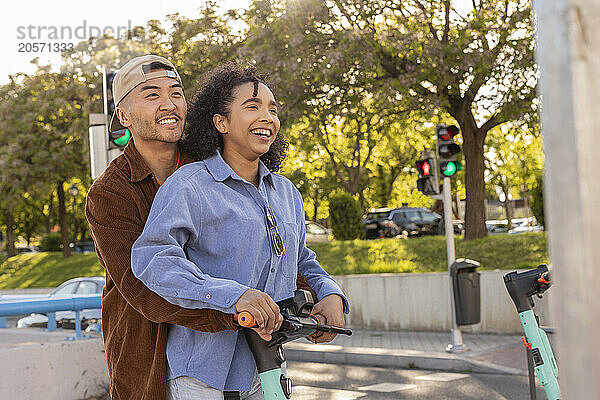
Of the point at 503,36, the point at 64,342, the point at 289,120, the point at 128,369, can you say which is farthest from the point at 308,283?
the point at 289,120

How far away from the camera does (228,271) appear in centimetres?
242

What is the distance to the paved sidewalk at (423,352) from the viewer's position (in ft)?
33.1

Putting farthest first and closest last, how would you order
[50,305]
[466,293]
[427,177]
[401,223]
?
[401,223], [427,177], [466,293], [50,305]

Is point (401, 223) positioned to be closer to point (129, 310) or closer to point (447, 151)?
point (447, 151)

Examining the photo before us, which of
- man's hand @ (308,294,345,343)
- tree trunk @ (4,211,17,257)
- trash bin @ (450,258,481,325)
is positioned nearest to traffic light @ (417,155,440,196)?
trash bin @ (450,258,481,325)

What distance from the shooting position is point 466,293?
1049 centimetres

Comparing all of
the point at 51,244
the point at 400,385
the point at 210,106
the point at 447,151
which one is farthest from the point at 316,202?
the point at 210,106

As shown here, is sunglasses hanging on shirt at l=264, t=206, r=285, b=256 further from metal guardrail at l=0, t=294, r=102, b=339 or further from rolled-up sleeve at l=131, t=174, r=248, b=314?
metal guardrail at l=0, t=294, r=102, b=339

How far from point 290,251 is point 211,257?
0.98 ft

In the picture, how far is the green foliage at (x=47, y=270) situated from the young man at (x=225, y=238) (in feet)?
77.7

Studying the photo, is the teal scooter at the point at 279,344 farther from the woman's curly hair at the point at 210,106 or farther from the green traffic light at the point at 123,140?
the green traffic light at the point at 123,140

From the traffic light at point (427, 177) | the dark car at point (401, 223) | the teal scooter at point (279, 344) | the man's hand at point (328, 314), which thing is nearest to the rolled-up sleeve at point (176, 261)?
the teal scooter at point (279, 344)

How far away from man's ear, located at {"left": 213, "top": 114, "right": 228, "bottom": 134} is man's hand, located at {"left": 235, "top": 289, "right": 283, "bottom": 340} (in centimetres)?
71

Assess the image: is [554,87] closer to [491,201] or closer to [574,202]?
[574,202]
